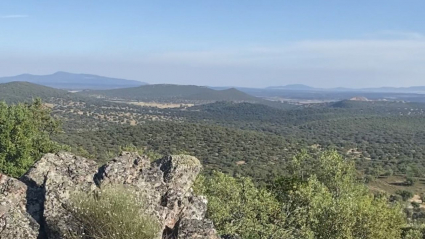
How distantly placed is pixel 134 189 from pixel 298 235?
32.9ft

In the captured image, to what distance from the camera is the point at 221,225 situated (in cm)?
2273

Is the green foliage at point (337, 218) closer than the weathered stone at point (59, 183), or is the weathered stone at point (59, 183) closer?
the weathered stone at point (59, 183)

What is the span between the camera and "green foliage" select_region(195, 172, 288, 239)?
67.2ft

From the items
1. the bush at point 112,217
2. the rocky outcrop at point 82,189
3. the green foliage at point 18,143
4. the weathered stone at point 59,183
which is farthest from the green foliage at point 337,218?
the green foliage at point 18,143

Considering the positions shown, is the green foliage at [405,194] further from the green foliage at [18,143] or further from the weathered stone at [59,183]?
the weathered stone at [59,183]

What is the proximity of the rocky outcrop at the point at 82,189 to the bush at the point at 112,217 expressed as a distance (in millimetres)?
505

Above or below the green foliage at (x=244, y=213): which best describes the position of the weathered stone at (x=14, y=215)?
above

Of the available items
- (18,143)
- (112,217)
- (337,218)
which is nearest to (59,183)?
(112,217)

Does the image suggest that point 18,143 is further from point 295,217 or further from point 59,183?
point 295,217

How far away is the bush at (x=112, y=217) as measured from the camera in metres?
12.1

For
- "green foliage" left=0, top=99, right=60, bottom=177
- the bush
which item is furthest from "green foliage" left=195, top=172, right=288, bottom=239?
"green foliage" left=0, top=99, right=60, bottom=177

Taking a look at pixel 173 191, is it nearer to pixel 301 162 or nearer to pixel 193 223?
pixel 193 223

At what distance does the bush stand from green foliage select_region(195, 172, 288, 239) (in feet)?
24.9

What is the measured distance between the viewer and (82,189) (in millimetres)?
14852
